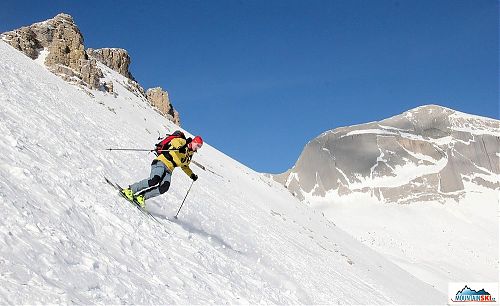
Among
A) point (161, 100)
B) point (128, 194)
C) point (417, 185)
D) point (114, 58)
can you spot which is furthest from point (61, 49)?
point (417, 185)

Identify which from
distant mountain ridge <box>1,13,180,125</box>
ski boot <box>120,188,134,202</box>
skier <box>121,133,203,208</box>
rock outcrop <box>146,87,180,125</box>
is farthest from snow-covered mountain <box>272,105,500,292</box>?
ski boot <box>120,188,134,202</box>

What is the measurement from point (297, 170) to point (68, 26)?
93.4 m

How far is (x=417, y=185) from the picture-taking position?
107 meters

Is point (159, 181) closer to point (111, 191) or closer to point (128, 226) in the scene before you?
point (111, 191)

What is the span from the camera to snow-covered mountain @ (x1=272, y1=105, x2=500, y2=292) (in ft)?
228

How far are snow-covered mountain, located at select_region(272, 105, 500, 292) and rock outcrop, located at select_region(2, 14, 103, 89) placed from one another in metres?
35.8

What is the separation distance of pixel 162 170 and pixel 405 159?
11877 centimetres

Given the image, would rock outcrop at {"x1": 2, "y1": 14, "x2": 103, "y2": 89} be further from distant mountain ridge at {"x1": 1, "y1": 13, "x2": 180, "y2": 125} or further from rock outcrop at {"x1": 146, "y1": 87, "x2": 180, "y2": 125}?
rock outcrop at {"x1": 146, "y1": 87, "x2": 180, "y2": 125}

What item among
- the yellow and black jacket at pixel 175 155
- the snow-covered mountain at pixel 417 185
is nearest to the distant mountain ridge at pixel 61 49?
the yellow and black jacket at pixel 175 155

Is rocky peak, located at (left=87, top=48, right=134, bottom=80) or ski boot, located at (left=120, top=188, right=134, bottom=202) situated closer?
ski boot, located at (left=120, top=188, right=134, bottom=202)

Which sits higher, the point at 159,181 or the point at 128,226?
the point at 159,181

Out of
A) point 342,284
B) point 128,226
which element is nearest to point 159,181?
point 128,226

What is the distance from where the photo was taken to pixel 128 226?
9312mm

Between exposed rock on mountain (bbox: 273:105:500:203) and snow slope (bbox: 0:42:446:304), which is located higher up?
exposed rock on mountain (bbox: 273:105:500:203)
